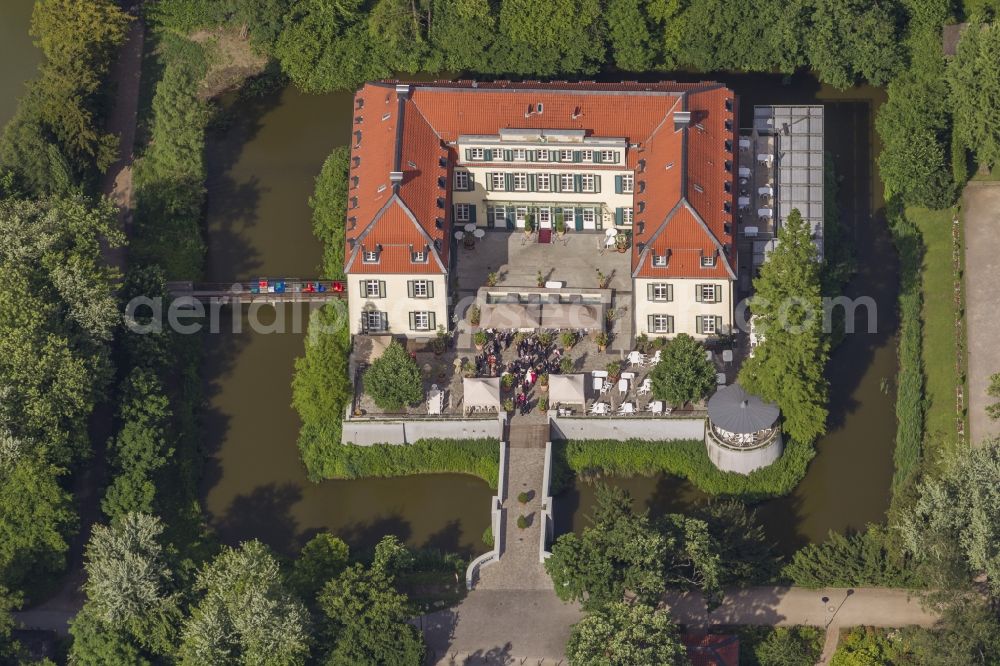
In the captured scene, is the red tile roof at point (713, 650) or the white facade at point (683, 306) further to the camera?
the white facade at point (683, 306)

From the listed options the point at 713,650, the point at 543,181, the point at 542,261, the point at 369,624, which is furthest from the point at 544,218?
the point at 713,650

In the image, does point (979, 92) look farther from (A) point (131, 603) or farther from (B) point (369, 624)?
(A) point (131, 603)

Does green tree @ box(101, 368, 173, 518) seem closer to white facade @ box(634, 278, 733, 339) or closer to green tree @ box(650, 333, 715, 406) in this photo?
white facade @ box(634, 278, 733, 339)

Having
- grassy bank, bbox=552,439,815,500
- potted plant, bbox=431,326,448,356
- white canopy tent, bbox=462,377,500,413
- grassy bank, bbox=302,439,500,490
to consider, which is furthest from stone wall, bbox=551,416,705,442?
potted plant, bbox=431,326,448,356

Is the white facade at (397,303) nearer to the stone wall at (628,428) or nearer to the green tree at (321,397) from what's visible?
the green tree at (321,397)

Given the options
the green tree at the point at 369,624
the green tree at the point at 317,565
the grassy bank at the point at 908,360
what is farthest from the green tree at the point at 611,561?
the grassy bank at the point at 908,360

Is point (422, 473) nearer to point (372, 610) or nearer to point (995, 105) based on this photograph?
point (372, 610)
